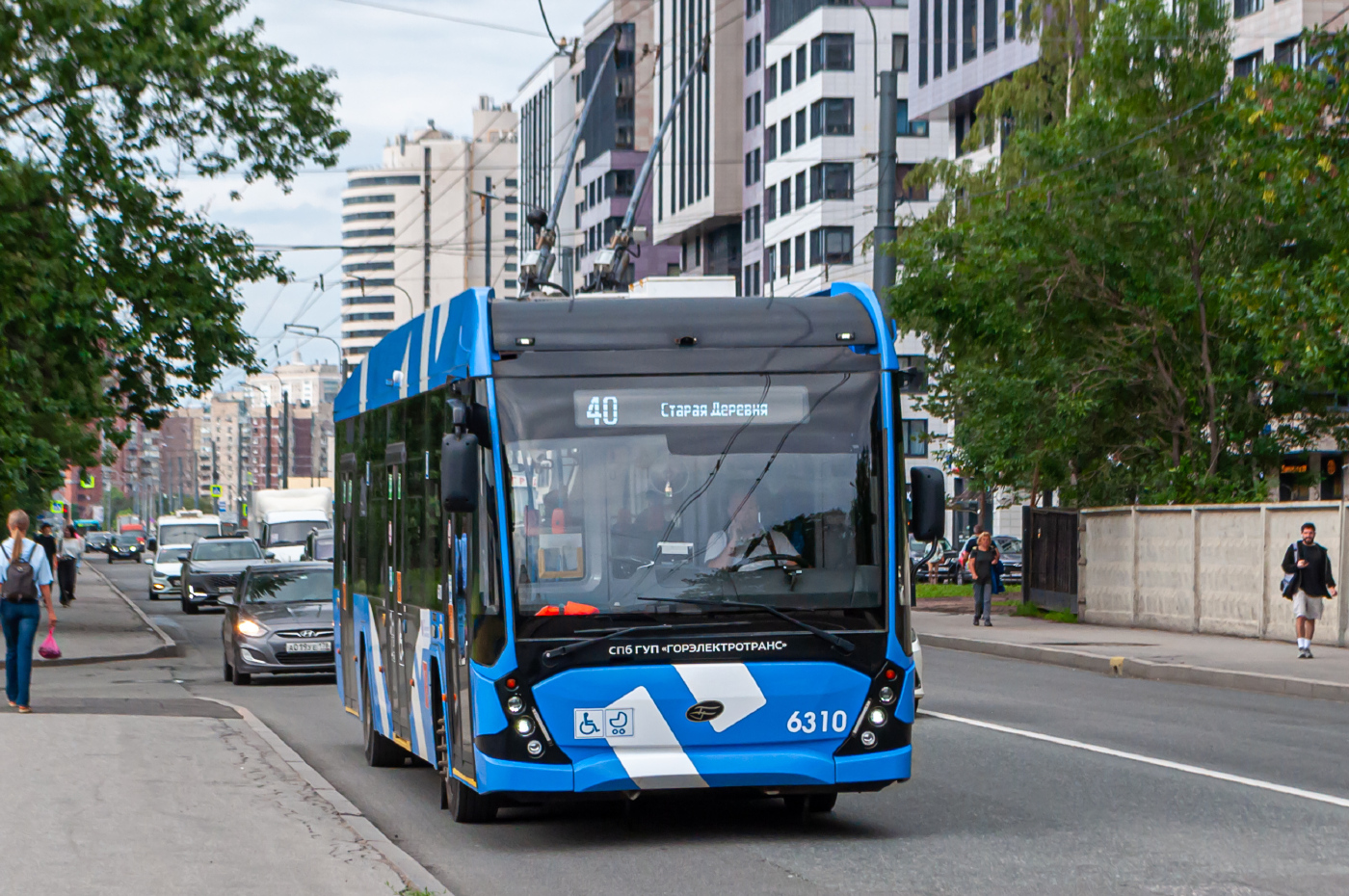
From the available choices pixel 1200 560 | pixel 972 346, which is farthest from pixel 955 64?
pixel 1200 560

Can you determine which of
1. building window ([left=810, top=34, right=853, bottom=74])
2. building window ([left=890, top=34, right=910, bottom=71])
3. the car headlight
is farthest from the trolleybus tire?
building window ([left=890, top=34, right=910, bottom=71])

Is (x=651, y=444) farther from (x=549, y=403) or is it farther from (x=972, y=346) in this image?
(x=972, y=346)

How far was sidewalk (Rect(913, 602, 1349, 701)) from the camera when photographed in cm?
2131

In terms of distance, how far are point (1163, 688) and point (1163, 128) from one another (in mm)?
14340

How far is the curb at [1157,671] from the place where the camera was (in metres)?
20.4

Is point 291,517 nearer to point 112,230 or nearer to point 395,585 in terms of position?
point 112,230

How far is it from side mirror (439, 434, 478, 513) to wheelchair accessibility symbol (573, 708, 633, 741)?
3.60 ft

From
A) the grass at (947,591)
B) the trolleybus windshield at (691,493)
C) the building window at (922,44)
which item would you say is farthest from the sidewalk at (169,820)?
the building window at (922,44)

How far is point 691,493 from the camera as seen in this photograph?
9.27 metres

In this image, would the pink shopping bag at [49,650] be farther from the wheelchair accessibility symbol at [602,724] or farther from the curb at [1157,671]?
the wheelchair accessibility symbol at [602,724]

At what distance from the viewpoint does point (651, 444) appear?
9.35 metres

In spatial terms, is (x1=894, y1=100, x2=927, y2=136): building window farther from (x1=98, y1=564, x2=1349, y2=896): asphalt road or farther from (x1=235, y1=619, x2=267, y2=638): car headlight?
(x1=98, y1=564, x2=1349, y2=896): asphalt road

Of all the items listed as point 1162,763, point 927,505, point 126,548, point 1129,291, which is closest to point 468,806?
point 927,505

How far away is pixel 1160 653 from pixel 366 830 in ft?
58.6
